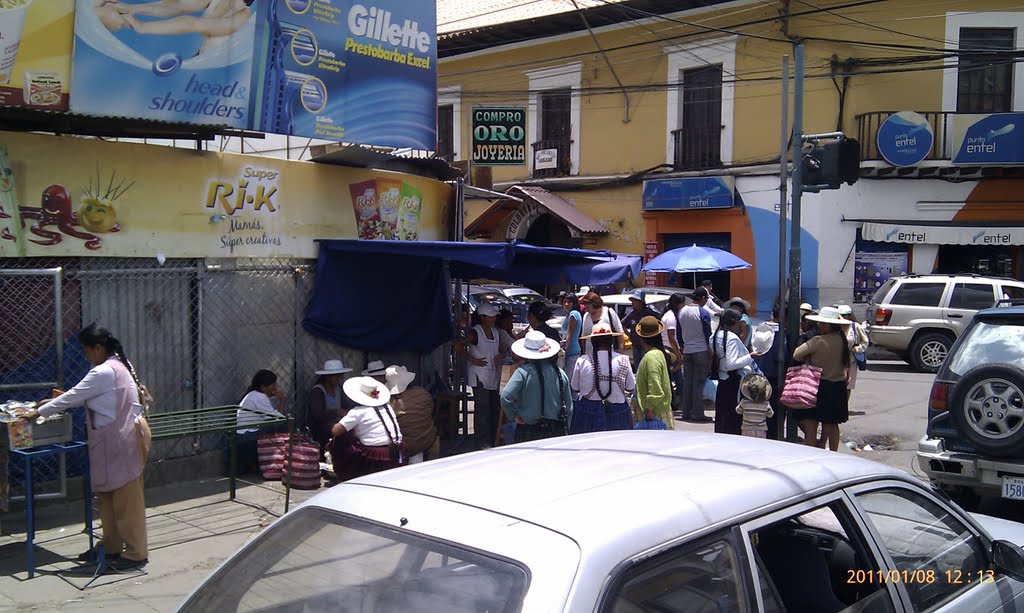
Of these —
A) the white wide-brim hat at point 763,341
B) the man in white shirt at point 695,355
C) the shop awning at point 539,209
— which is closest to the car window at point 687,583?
the white wide-brim hat at point 763,341

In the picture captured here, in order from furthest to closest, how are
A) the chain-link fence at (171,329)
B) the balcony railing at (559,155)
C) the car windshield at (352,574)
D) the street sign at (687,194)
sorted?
the balcony railing at (559,155)
the street sign at (687,194)
the chain-link fence at (171,329)
the car windshield at (352,574)

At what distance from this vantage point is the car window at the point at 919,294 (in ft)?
55.4

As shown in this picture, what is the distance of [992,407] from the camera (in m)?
6.73

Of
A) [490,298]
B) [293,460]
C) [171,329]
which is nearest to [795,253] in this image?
[293,460]

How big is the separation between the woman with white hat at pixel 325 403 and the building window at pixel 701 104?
1553cm

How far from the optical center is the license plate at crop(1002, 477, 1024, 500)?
21.9 ft

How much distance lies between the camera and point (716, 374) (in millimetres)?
10172

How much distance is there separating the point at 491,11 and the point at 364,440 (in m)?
20.8

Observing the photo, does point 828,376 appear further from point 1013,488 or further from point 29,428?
point 29,428

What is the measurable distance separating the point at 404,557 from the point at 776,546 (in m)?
1.49

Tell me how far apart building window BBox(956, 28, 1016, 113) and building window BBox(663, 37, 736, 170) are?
5.25 metres

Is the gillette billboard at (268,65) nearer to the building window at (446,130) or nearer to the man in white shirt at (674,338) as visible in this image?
the man in white shirt at (674,338)

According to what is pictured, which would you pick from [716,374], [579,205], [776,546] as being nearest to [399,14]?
[716,374]

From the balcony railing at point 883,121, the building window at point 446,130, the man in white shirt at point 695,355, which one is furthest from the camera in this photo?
the building window at point 446,130
